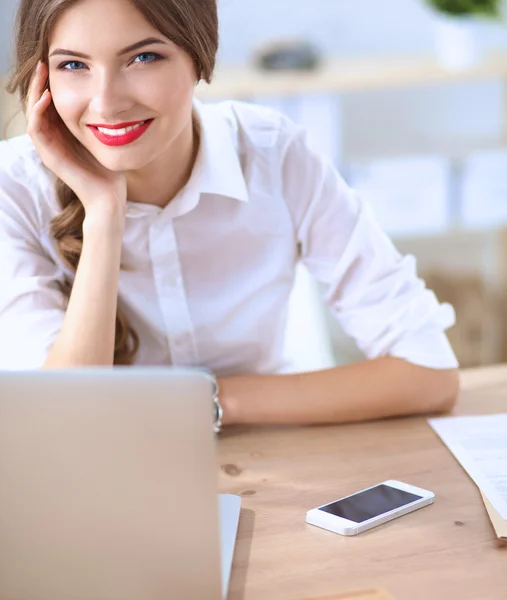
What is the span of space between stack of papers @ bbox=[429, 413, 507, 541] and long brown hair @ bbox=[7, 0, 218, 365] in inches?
21.4

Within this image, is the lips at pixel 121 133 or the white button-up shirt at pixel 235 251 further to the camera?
the white button-up shirt at pixel 235 251

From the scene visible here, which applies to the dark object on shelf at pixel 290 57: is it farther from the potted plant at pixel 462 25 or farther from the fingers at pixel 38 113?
the fingers at pixel 38 113

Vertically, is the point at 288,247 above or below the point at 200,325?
above

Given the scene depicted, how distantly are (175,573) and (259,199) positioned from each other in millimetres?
785

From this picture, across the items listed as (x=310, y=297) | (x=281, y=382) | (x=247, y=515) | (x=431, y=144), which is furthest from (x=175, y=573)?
(x=431, y=144)

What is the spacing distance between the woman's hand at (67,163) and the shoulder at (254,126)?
215 mm

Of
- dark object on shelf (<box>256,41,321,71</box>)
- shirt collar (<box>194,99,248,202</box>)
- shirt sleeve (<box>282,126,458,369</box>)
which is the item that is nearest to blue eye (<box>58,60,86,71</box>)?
Result: shirt collar (<box>194,99,248,202</box>)

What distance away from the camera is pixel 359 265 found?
4.68 feet

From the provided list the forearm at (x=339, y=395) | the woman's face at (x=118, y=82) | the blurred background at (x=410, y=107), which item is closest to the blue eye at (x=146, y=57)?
the woman's face at (x=118, y=82)

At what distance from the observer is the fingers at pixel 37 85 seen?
126 centimetres

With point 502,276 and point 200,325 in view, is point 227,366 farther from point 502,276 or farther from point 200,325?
point 502,276

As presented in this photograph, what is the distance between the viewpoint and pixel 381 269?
141cm

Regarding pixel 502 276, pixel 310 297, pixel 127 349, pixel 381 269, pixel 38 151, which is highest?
pixel 38 151

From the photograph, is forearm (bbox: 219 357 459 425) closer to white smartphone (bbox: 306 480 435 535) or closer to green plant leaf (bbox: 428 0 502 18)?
white smartphone (bbox: 306 480 435 535)
